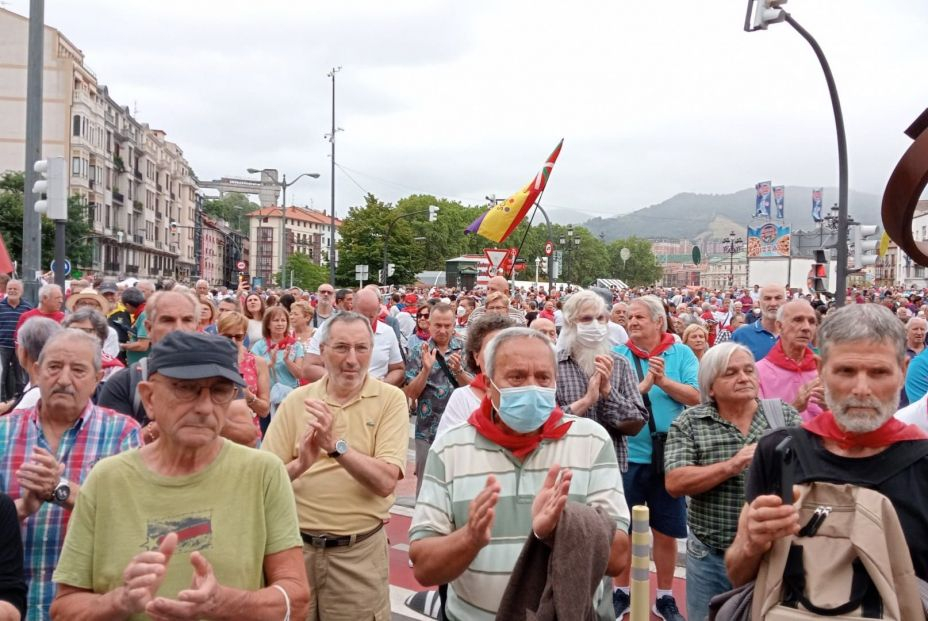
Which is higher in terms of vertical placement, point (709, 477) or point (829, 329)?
point (829, 329)

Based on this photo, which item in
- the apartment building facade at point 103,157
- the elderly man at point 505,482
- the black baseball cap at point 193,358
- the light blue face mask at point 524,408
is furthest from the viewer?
the apartment building facade at point 103,157

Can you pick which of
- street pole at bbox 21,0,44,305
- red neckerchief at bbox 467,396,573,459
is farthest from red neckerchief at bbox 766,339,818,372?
street pole at bbox 21,0,44,305

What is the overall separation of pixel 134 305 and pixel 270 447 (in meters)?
6.48

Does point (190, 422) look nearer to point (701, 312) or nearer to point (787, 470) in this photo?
point (787, 470)

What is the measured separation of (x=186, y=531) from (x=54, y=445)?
48.1 inches

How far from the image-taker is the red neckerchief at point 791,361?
18.3 ft

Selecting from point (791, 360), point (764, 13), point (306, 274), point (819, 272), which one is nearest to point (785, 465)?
point (791, 360)

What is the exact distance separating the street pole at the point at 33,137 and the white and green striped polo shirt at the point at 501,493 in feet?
33.4

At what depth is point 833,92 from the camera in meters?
14.2

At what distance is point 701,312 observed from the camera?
67.5 feet

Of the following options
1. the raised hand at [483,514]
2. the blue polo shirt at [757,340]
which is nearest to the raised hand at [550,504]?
the raised hand at [483,514]

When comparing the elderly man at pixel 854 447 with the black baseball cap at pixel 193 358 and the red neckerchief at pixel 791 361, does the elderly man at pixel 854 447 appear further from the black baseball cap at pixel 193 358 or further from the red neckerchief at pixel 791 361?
the red neckerchief at pixel 791 361

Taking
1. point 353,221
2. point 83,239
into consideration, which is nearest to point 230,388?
point 83,239

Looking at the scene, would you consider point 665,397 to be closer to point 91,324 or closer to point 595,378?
point 595,378
